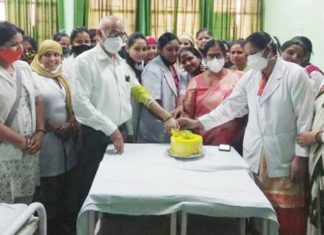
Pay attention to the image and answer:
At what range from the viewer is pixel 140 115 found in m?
2.93

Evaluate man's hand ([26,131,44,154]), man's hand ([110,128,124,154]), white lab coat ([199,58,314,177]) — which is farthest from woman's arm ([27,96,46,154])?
white lab coat ([199,58,314,177])

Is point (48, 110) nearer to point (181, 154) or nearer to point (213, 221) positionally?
point (181, 154)

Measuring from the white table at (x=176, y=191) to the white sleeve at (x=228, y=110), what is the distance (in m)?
0.58

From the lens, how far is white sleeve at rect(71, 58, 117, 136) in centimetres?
227

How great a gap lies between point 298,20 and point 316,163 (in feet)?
A: 8.72

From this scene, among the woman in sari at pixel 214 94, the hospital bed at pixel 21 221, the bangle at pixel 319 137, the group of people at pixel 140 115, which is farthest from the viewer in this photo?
the woman in sari at pixel 214 94

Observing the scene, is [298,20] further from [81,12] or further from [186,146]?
[81,12]

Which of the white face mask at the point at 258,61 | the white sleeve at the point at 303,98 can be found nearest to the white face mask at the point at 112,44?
the white face mask at the point at 258,61

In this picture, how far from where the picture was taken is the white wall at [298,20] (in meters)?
3.72

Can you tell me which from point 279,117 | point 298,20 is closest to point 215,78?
point 279,117

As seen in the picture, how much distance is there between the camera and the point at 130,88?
2656mm

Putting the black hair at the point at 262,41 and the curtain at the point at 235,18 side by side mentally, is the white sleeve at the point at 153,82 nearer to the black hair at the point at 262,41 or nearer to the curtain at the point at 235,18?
the black hair at the point at 262,41

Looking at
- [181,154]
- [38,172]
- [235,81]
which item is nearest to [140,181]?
[181,154]

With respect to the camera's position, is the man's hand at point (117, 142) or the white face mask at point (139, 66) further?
the white face mask at point (139, 66)
